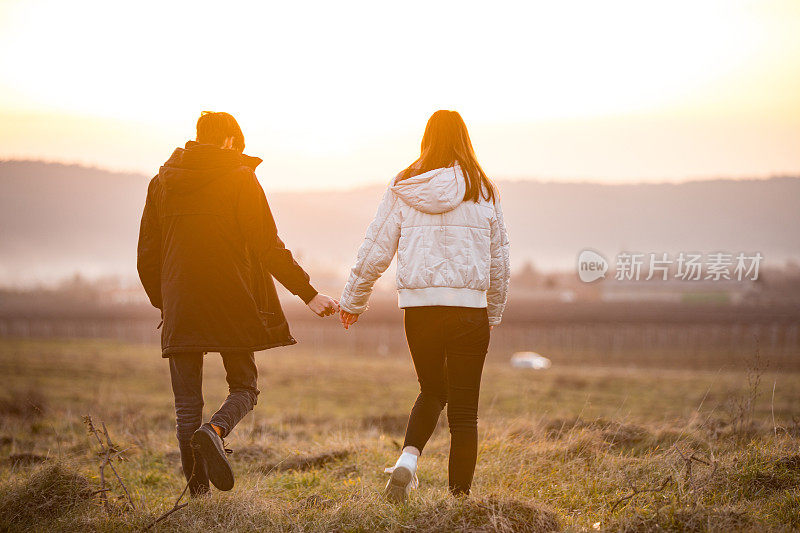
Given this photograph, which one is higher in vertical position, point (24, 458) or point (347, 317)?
point (347, 317)

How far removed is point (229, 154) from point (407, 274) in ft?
3.57

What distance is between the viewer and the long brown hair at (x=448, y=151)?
3.58 meters

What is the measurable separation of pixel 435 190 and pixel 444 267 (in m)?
0.36

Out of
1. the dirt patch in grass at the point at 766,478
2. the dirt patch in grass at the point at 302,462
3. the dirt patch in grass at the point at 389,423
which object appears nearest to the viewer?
the dirt patch in grass at the point at 766,478

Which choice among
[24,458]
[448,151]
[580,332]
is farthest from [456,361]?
[580,332]

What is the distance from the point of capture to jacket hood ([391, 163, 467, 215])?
344 cm

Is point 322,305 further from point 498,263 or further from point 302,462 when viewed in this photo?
point 302,462

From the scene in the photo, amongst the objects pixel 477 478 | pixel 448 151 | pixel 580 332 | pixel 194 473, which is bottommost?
pixel 580 332

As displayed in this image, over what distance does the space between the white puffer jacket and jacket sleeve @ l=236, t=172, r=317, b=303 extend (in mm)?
360

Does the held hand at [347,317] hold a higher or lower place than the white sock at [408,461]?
higher

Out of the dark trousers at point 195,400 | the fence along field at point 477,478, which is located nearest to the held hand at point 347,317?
the dark trousers at point 195,400

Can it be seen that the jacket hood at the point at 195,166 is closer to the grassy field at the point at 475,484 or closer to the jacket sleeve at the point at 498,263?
the jacket sleeve at the point at 498,263

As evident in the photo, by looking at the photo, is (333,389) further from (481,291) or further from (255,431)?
(481,291)

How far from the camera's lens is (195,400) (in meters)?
3.67
